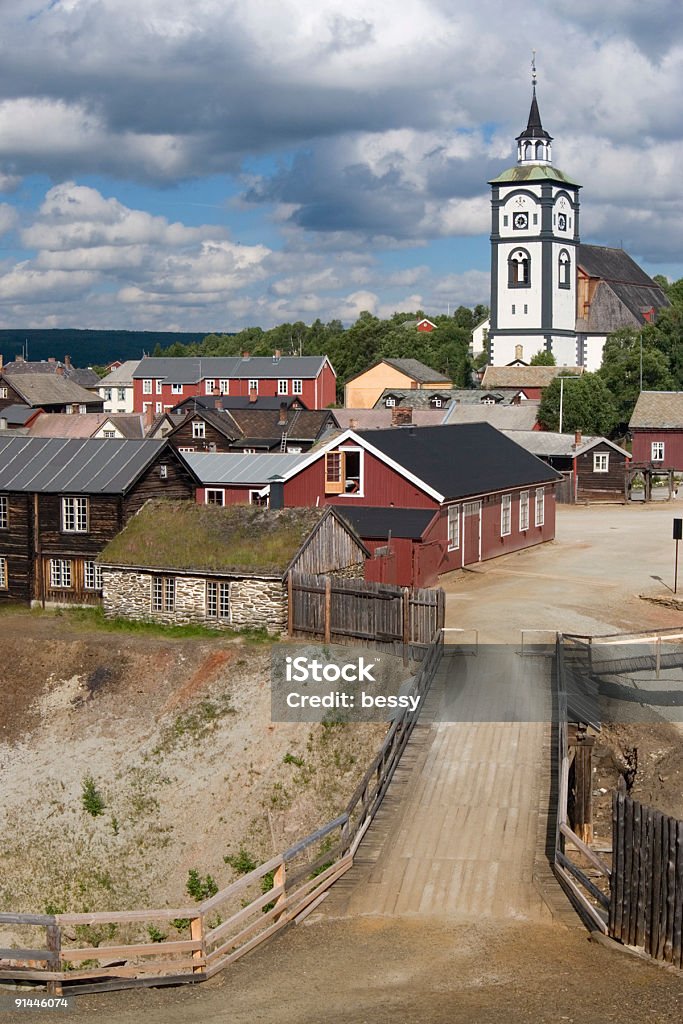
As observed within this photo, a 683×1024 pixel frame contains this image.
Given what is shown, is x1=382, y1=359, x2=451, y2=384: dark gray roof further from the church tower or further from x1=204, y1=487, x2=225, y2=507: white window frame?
x1=204, y1=487, x2=225, y2=507: white window frame

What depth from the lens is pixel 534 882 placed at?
1734 centimetres

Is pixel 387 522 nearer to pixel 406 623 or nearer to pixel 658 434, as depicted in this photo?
pixel 406 623

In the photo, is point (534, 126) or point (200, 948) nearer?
point (200, 948)

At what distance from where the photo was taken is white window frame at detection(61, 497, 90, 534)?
38781 millimetres

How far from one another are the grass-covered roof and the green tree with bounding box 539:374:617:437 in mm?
48480

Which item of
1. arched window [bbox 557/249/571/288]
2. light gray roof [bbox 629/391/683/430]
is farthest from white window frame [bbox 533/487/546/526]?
arched window [bbox 557/249/571/288]

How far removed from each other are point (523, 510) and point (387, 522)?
9690 mm

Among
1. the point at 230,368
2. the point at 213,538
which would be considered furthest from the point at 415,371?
the point at 213,538

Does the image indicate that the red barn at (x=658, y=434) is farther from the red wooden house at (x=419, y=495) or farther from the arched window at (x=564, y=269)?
the arched window at (x=564, y=269)

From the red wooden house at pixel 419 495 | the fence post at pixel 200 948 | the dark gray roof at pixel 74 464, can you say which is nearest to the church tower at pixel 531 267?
the red wooden house at pixel 419 495

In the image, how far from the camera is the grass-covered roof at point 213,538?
33.1 metres

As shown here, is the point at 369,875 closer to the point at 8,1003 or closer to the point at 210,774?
the point at 8,1003

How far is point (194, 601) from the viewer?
34250mm

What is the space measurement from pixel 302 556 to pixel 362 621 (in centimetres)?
317
